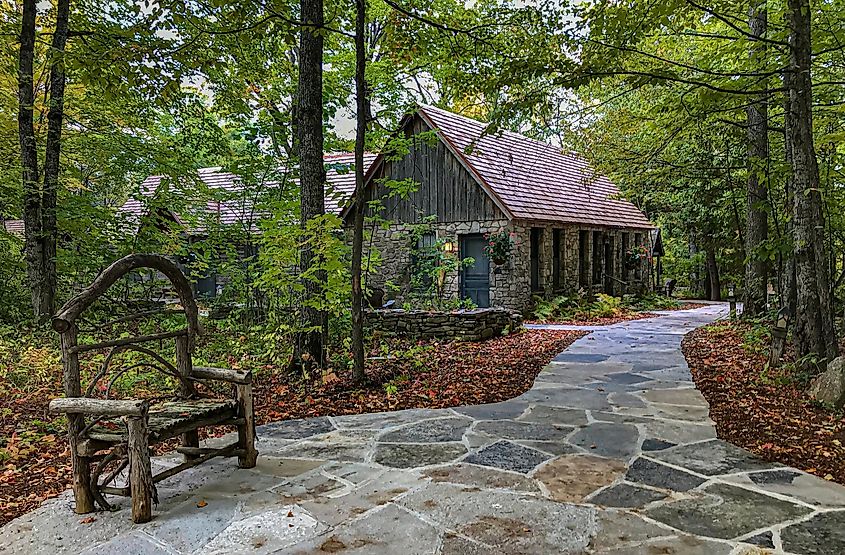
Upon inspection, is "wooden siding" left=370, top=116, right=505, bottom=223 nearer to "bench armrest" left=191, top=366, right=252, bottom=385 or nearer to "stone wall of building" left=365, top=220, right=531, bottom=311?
"stone wall of building" left=365, top=220, right=531, bottom=311

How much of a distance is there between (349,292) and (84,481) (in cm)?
381

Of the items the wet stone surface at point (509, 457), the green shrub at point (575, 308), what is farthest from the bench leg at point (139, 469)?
the green shrub at point (575, 308)

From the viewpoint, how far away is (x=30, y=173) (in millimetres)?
9336

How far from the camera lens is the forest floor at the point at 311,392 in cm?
399

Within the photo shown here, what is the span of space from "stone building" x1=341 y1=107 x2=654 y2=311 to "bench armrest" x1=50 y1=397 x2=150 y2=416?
10304mm

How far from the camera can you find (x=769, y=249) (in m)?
7.04

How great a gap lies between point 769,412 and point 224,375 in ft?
15.4

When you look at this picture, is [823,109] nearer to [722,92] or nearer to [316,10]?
[722,92]

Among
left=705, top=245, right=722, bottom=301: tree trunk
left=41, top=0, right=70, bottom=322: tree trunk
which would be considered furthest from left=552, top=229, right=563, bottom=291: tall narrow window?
left=41, top=0, right=70, bottom=322: tree trunk

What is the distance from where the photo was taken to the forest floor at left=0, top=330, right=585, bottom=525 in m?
3.99

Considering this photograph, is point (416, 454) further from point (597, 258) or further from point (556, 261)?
point (597, 258)

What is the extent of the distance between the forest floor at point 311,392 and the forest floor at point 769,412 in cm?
207

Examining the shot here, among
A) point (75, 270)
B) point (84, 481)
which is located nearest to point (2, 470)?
point (84, 481)

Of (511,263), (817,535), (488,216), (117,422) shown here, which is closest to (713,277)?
(511,263)
